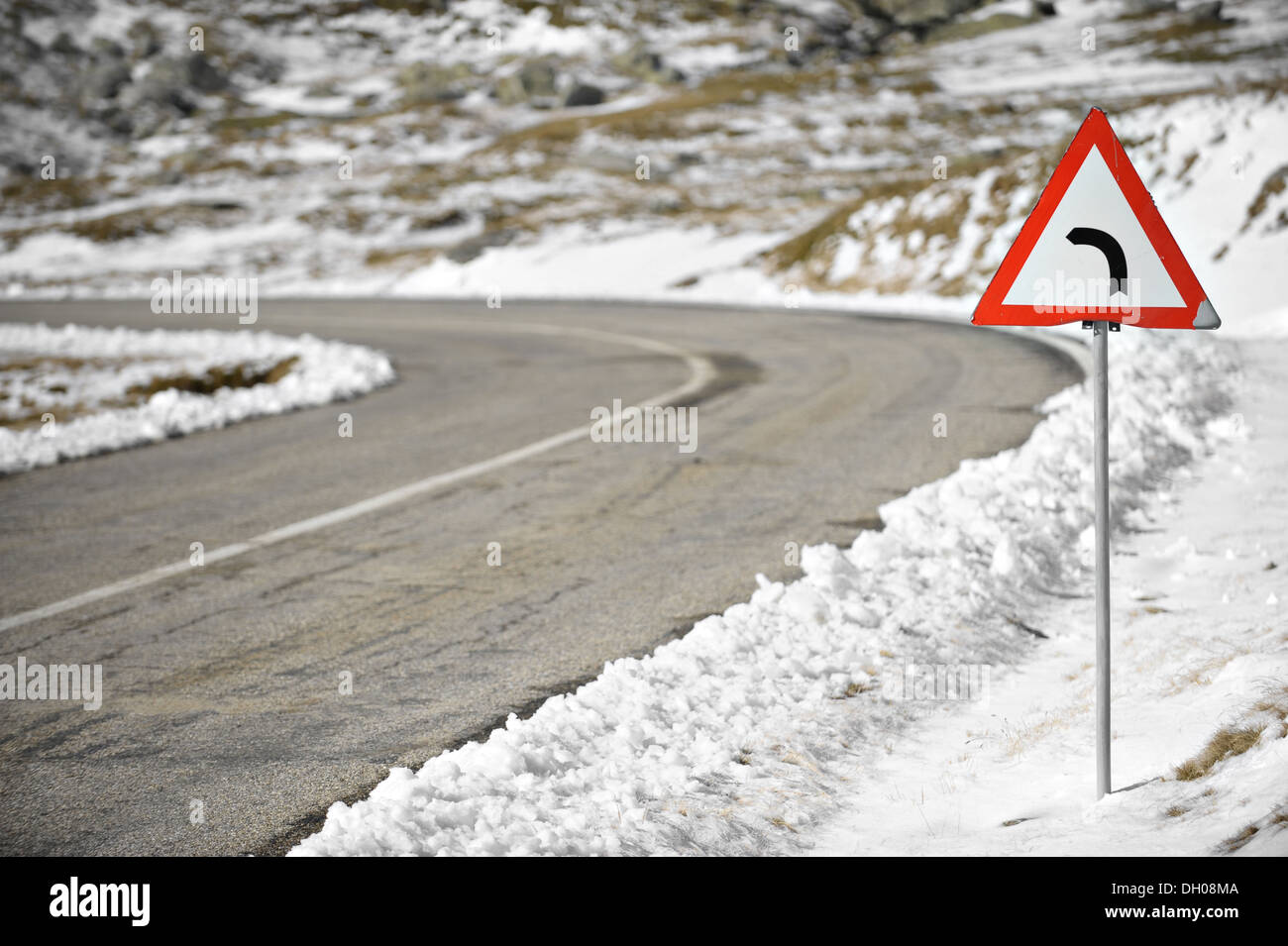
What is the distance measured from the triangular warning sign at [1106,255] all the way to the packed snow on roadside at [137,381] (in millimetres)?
8868

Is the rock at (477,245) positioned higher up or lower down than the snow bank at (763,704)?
higher up

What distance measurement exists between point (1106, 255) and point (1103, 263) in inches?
1.1

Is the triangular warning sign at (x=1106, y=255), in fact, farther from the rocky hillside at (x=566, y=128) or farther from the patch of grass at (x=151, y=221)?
the patch of grass at (x=151, y=221)

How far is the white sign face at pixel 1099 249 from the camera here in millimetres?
3445

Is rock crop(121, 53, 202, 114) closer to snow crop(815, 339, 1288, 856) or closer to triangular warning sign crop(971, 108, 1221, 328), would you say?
snow crop(815, 339, 1288, 856)

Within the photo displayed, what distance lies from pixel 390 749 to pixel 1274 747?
2.67m

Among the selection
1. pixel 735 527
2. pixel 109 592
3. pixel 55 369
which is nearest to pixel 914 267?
pixel 55 369

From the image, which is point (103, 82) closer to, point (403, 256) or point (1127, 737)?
point (403, 256)

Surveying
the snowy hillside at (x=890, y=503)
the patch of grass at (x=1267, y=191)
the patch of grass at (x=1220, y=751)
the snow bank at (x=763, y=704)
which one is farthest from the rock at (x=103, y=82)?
the patch of grass at (x=1220, y=751)

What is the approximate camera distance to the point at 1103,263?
3449 mm

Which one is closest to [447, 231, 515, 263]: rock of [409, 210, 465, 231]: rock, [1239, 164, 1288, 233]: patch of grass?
[409, 210, 465, 231]: rock
